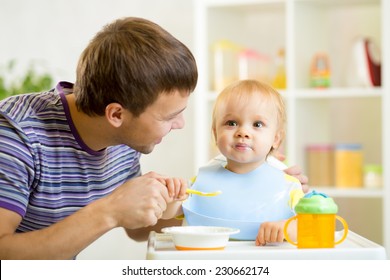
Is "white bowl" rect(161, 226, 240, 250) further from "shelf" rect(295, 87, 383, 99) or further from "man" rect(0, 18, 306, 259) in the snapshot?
"shelf" rect(295, 87, 383, 99)

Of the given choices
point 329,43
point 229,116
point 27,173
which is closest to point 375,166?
point 329,43

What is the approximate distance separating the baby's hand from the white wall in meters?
2.74

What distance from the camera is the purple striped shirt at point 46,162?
5.25 feet

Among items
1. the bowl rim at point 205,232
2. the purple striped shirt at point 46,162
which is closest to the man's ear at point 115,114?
the purple striped shirt at point 46,162

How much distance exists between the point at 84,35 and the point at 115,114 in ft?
9.19

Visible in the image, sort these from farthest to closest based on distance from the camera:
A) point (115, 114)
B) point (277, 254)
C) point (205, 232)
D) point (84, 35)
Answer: point (84, 35) → point (115, 114) → point (205, 232) → point (277, 254)

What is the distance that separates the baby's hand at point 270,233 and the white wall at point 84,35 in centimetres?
274

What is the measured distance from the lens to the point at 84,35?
14.3ft

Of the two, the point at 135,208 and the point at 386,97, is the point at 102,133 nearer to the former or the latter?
the point at 135,208

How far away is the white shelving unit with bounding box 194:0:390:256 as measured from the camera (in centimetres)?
368

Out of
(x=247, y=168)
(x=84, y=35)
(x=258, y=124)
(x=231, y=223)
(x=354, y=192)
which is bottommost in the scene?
(x=354, y=192)

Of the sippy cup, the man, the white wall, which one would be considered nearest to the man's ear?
the man

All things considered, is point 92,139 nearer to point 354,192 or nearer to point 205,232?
point 205,232

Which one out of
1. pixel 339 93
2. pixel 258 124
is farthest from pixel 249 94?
pixel 339 93
